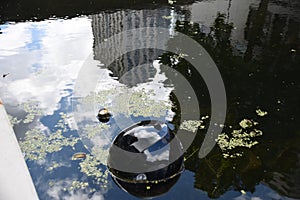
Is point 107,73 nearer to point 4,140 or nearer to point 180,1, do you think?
point 4,140

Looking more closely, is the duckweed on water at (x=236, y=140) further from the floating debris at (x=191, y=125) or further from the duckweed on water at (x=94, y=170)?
the duckweed on water at (x=94, y=170)

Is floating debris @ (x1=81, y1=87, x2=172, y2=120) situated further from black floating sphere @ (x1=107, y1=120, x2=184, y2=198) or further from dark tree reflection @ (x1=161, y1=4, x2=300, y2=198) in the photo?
black floating sphere @ (x1=107, y1=120, x2=184, y2=198)

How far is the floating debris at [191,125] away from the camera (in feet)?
10.6

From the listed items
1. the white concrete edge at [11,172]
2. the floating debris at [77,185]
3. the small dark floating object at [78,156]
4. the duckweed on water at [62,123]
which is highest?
the white concrete edge at [11,172]

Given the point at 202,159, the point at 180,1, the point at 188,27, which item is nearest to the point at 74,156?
the point at 202,159

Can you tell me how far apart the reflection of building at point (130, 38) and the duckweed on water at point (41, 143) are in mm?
1225

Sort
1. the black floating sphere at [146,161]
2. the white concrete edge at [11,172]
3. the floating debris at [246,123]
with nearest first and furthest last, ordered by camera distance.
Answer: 1. the white concrete edge at [11,172]
2. the black floating sphere at [146,161]
3. the floating debris at [246,123]

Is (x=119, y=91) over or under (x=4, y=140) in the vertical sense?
under

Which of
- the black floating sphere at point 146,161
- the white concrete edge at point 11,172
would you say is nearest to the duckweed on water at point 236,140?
the black floating sphere at point 146,161

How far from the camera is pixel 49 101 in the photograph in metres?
3.64

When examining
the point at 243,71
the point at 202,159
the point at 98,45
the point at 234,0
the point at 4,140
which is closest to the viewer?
the point at 4,140

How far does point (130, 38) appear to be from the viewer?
5.22 meters

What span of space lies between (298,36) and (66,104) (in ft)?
12.4

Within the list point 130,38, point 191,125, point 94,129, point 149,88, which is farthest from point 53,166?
point 130,38
